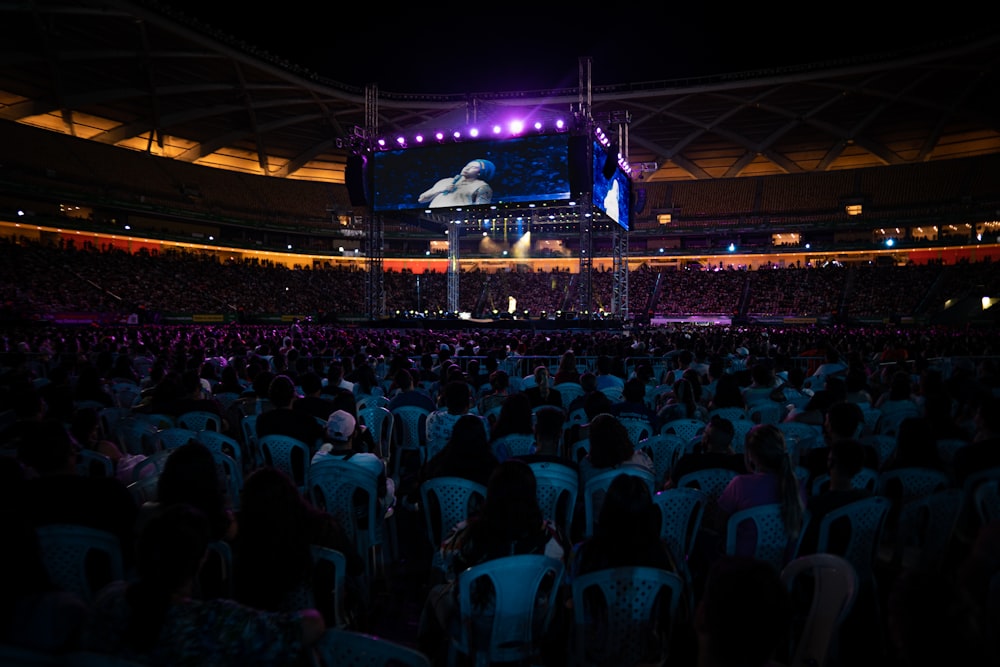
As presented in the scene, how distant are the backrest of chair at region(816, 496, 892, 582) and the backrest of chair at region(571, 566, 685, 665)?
145cm

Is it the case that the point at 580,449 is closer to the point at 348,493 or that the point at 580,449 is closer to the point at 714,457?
the point at 714,457

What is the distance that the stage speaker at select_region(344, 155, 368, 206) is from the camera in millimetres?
33750

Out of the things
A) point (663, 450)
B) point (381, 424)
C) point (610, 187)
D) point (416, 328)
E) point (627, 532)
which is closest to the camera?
point (627, 532)

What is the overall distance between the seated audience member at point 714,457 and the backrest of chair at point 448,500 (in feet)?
5.58

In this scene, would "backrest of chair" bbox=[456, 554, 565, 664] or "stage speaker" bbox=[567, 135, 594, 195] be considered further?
"stage speaker" bbox=[567, 135, 594, 195]

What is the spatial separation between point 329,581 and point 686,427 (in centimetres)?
490

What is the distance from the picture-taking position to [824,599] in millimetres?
2998

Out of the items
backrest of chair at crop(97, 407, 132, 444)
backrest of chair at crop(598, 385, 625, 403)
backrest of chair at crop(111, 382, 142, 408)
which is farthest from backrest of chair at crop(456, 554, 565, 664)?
backrest of chair at crop(111, 382, 142, 408)

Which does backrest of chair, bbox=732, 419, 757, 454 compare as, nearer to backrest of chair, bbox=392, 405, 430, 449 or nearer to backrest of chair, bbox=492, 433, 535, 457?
backrest of chair, bbox=492, 433, 535, 457

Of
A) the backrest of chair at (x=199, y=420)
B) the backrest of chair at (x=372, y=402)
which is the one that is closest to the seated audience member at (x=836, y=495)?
the backrest of chair at (x=372, y=402)

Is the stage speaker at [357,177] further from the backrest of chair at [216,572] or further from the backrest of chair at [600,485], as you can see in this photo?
the backrest of chair at [216,572]

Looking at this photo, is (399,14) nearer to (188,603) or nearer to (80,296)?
(80,296)

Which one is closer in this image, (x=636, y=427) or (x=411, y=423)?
(x=636, y=427)

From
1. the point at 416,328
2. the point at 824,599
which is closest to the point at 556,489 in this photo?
the point at 824,599
